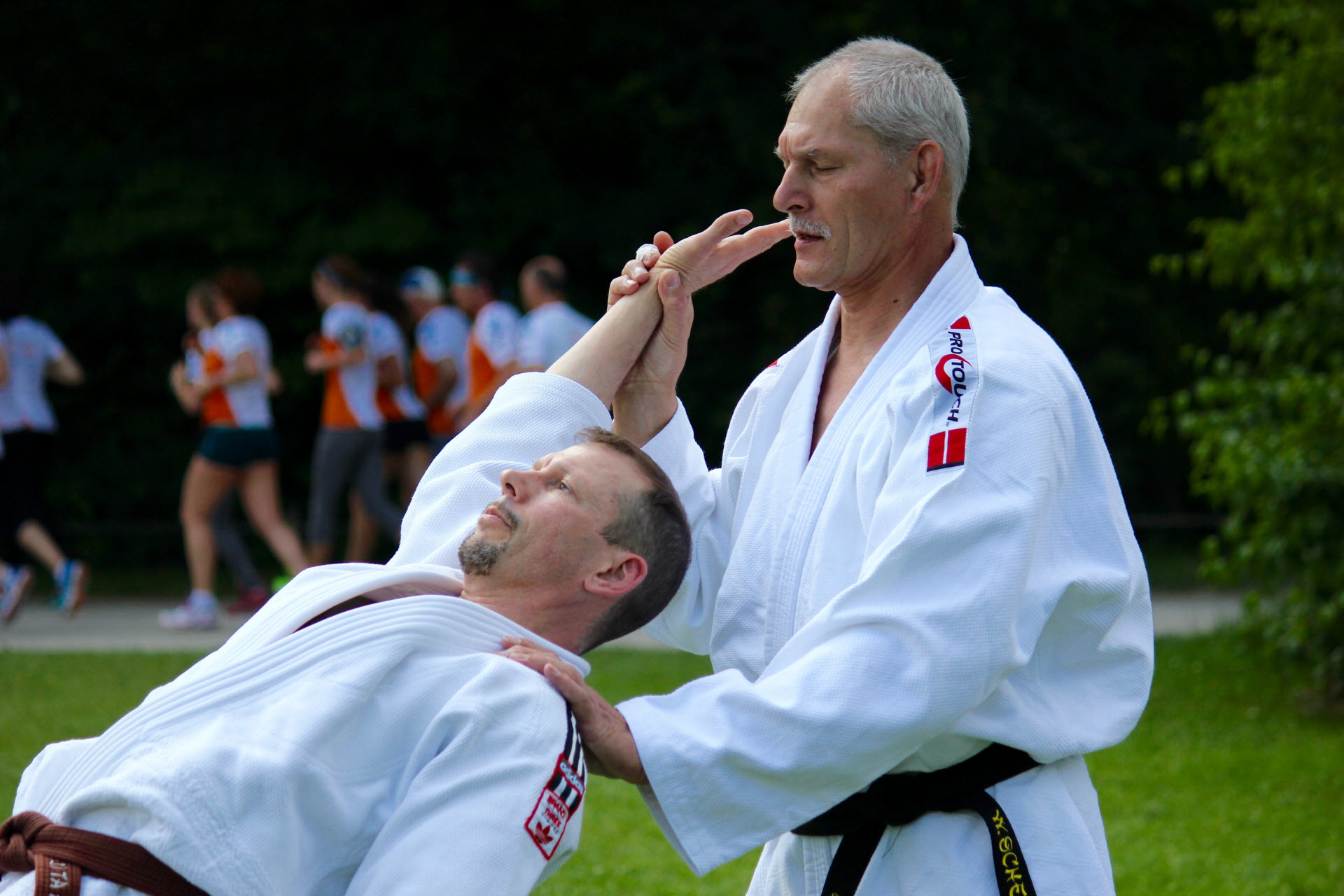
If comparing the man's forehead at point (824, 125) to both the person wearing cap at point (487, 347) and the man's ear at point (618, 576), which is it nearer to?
the man's ear at point (618, 576)

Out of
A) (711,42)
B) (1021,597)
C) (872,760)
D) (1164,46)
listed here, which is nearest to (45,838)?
(872,760)

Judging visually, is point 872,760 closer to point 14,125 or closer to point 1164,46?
point 14,125

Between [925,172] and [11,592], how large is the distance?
7.31m

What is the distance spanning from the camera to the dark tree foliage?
463 inches

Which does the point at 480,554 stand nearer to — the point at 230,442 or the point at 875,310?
the point at 875,310

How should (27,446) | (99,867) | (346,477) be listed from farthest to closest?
(346,477) < (27,446) < (99,867)

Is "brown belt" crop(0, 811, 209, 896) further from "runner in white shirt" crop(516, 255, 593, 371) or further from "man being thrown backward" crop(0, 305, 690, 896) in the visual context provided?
"runner in white shirt" crop(516, 255, 593, 371)

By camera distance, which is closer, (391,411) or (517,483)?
(517,483)

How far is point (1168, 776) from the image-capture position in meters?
5.32

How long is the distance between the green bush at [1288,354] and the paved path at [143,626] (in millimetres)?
1672

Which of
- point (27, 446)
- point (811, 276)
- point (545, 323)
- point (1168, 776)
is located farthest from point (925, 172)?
point (27, 446)

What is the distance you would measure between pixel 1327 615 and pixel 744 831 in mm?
5058

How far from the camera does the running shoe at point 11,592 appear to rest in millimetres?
8141

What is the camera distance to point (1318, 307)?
21.3ft
